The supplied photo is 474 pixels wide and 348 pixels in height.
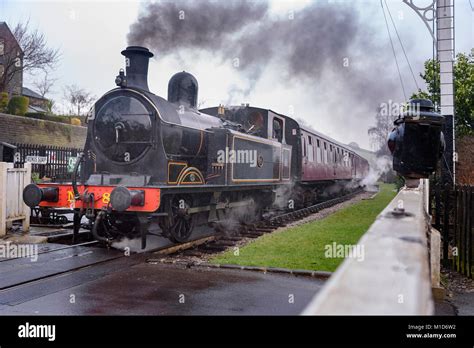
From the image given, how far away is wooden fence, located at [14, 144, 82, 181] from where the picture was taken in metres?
16.1

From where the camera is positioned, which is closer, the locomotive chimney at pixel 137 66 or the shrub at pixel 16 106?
the locomotive chimney at pixel 137 66

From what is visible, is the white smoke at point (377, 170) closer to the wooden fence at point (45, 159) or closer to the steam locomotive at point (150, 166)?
the wooden fence at point (45, 159)

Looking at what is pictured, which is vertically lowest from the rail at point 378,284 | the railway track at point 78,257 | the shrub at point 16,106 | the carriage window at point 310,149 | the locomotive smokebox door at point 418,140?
the railway track at point 78,257

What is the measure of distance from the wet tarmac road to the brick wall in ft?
61.8

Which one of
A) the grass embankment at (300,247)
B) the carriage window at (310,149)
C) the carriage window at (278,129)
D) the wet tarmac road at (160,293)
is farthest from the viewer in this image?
the carriage window at (310,149)

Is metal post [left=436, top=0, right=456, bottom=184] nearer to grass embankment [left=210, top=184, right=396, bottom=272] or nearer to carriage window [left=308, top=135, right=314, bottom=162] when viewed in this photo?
grass embankment [left=210, top=184, right=396, bottom=272]

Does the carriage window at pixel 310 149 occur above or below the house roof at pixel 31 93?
below

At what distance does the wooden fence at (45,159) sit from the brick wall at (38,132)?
5.34 m

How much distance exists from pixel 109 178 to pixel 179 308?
4.19m

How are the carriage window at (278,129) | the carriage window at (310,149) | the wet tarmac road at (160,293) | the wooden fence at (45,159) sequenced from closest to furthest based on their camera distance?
the wet tarmac road at (160,293) → the carriage window at (278,129) → the carriage window at (310,149) → the wooden fence at (45,159)

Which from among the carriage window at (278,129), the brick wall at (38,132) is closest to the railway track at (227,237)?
the carriage window at (278,129)

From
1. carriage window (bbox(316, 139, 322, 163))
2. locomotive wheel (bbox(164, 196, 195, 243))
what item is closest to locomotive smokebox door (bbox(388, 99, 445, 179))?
locomotive wheel (bbox(164, 196, 195, 243))

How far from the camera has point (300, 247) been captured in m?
8.12

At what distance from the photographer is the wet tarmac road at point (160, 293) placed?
458 centimetres
